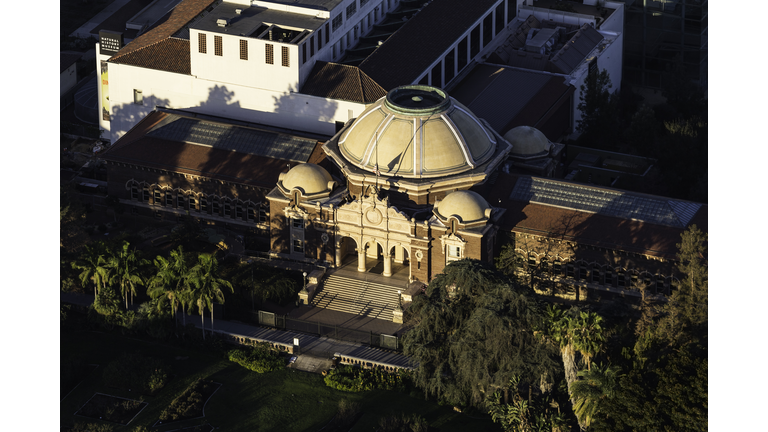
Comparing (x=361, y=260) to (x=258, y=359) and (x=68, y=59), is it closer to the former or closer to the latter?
(x=258, y=359)

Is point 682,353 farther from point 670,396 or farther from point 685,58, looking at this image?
point 685,58

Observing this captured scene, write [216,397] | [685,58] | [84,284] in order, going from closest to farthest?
[216,397]
[84,284]
[685,58]

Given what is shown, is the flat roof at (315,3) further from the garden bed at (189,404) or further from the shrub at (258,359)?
the garden bed at (189,404)

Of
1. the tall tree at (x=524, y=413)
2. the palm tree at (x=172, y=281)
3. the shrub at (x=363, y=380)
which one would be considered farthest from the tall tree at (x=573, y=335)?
the palm tree at (x=172, y=281)

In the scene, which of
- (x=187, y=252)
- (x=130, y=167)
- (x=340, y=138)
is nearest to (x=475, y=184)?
(x=340, y=138)

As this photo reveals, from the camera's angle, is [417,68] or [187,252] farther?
[417,68]
